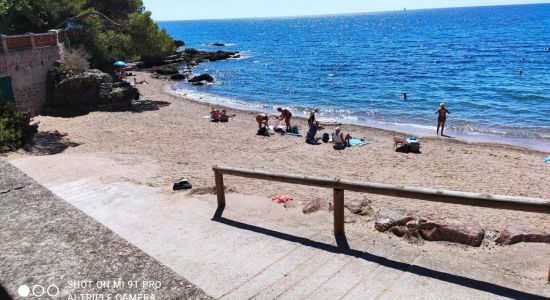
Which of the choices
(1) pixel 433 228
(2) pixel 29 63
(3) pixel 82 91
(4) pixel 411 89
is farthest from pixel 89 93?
(4) pixel 411 89

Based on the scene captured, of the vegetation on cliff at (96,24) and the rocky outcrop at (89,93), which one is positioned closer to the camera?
the rocky outcrop at (89,93)

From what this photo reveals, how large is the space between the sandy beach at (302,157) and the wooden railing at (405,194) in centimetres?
351

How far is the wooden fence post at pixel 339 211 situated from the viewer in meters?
6.27

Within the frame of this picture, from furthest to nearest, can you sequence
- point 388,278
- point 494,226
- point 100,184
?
point 100,184 < point 494,226 < point 388,278

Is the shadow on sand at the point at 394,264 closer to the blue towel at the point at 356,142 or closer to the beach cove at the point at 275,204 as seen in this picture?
the beach cove at the point at 275,204

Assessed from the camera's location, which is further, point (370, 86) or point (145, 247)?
point (370, 86)

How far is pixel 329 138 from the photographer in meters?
18.9

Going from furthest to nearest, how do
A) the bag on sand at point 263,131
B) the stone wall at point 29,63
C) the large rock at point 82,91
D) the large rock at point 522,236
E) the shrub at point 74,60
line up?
the shrub at point 74,60 < the large rock at point 82,91 < the bag on sand at point 263,131 < the stone wall at point 29,63 < the large rock at point 522,236

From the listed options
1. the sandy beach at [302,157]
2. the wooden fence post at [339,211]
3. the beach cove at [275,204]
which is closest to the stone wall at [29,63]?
the sandy beach at [302,157]

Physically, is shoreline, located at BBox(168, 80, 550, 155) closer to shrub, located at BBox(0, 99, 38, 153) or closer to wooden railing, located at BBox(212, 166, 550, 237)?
shrub, located at BBox(0, 99, 38, 153)

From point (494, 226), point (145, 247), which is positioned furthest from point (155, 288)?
point (494, 226)

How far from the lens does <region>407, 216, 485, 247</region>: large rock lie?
6074 mm

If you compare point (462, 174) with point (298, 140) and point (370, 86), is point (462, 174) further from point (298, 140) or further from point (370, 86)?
point (370, 86)

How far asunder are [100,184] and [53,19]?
1953 cm
